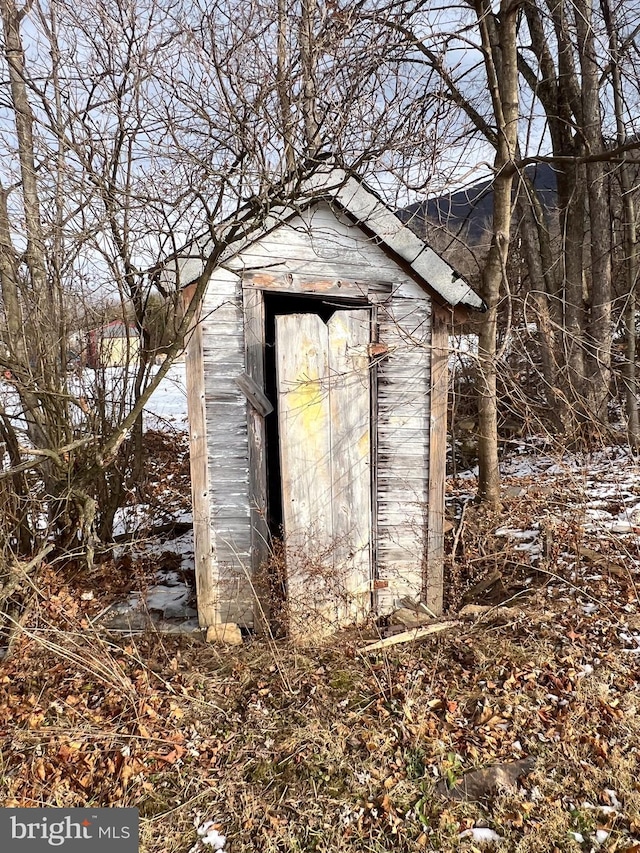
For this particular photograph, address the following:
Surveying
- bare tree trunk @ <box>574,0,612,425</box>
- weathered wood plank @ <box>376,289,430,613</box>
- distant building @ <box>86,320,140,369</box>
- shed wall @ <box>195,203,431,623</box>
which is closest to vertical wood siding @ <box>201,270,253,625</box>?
shed wall @ <box>195,203,431,623</box>

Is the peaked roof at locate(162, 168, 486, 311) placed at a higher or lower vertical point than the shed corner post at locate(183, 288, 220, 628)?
higher

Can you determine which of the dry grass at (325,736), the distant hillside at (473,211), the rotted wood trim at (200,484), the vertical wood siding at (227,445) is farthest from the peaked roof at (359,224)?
the dry grass at (325,736)

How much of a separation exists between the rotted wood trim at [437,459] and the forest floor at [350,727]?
37cm

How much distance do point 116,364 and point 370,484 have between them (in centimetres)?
316

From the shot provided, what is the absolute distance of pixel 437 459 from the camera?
431 centimetres

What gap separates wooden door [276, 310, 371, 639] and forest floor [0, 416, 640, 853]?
39 cm

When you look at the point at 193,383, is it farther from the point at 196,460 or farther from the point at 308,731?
the point at 308,731

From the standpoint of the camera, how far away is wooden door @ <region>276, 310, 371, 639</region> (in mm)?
3852

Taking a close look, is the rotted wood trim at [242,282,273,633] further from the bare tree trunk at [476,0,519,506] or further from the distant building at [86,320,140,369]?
the bare tree trunk at [476,0,519,506]

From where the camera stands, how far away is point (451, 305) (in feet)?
13.6

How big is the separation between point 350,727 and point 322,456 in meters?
1.84

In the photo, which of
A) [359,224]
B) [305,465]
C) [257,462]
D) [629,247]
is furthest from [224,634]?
[629,247]

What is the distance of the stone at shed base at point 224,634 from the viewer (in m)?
4.04

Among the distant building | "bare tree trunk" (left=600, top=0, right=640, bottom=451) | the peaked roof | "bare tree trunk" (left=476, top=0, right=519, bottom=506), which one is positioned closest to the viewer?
the peaked roof
